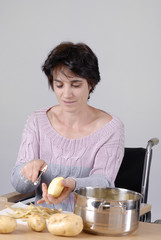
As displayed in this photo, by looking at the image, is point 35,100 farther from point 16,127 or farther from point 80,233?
point 80,233

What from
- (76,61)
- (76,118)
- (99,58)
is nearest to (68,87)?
(76,61)

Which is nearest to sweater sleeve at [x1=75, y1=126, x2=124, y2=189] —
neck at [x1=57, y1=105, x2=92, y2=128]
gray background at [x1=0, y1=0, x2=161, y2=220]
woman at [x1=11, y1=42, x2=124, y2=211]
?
woman at [x1=11, y1=42, x2=124, y2=211]

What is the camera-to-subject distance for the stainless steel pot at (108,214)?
130 centimetres

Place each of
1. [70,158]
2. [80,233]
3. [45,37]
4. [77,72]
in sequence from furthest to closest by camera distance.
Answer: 1. [45,37]
2. [70,158]
3. [77,72]
4. [80,233]

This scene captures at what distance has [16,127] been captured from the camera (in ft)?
15.6

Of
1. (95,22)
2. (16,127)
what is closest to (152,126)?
(95,22)

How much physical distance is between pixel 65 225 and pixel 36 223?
10 cm

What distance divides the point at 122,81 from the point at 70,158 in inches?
85.8

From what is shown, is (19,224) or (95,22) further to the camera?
(95,22)

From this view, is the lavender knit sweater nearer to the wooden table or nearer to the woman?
the woman

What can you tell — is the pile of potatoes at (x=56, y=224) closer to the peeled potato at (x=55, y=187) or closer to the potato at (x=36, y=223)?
the potato at (x=36, y=223)

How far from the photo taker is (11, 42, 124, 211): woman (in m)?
2.05

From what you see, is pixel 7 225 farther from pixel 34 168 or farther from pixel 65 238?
pixel 34 168

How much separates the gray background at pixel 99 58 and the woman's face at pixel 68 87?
2.18m
